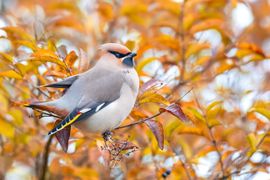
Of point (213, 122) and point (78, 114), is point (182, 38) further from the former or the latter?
point (78, 114)

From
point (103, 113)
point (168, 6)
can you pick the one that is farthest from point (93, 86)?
point (168, 6)

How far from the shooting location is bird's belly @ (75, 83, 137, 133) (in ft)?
8.21

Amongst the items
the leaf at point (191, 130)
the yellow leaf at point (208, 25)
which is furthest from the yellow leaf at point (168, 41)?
the leaf at point (191, 130)

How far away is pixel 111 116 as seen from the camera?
2525 mm

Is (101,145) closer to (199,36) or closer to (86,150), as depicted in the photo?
(86,150)

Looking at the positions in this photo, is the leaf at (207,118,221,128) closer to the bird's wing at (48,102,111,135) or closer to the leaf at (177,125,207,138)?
the leaf at (177,125,207,138)

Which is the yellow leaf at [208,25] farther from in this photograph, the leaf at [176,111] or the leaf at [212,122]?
the leaf at [176,111]

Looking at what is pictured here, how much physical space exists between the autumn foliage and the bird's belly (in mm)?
68

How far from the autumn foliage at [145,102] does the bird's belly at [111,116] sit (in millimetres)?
68

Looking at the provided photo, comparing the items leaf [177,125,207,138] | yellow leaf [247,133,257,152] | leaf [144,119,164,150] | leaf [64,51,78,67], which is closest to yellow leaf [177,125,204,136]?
leaf [177,125,207,138]

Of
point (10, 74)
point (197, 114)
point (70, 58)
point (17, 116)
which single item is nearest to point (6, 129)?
point (17, 116)

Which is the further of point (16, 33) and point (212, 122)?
point (16, 33)

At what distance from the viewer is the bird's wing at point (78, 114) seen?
2.26 metres

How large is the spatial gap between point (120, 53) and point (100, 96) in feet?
0.81
